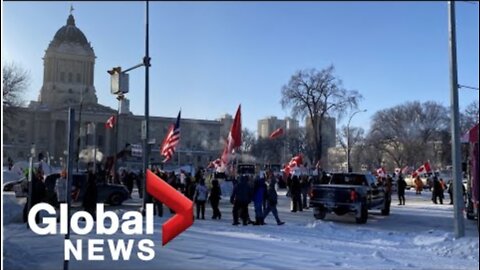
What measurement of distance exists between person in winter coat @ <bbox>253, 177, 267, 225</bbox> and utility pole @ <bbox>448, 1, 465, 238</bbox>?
5.94 meters

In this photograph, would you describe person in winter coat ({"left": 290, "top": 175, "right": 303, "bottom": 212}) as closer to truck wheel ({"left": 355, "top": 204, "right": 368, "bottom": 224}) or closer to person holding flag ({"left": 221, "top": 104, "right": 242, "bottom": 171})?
person holding flag ({"left": 221, "top": 104, "right": 242, "bottom": 171})

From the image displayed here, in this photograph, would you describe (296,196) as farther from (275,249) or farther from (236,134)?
(275,249)

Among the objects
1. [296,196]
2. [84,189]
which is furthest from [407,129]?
[84,189]

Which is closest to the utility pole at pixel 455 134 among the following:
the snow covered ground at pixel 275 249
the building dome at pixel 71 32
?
the snow covered ground at pixel 275 249

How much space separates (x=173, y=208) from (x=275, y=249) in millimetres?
5431

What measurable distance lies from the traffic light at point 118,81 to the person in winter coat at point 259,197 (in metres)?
5.31

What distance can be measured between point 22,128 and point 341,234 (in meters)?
99.8

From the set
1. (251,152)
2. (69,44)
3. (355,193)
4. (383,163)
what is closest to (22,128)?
(251,152)

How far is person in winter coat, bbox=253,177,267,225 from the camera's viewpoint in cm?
1827

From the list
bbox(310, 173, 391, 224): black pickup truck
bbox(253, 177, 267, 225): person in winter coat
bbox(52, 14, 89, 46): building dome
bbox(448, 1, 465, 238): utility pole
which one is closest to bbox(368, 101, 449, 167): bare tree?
bbox(52, 14, 89, 46): building dome

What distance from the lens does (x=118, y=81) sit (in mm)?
19281

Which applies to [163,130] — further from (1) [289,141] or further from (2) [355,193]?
(2) [355,193]

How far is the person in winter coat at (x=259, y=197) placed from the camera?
18.3 m

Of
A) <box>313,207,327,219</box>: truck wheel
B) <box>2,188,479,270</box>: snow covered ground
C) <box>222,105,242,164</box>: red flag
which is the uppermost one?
<box>222,105,242,164</box>: red flag
